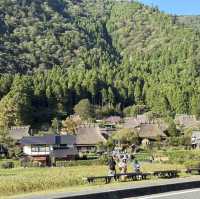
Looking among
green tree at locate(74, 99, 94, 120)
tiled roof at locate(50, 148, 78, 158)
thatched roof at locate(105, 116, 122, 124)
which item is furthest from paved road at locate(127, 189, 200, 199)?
green tree at locate(74, 99, 94, 120)

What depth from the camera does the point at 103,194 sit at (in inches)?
522

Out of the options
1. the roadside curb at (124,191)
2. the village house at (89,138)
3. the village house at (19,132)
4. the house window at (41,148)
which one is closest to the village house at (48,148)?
the house window at (41,148)

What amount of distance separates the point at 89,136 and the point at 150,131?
538 inches

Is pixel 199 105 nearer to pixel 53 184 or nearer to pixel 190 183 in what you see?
pixel 53 184

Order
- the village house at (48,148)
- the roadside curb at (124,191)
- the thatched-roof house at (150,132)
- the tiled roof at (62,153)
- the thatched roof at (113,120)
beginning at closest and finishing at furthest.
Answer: the roadside curb at (124,191)
the village house at (48,148)
the tiled roof at (62,153)
the thatched-roof house at (150,132)
the thatched roof at (113,120)

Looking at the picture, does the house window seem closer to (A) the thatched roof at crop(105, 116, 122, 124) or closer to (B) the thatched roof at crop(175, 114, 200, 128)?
(B) the thatched roof at crop(175, 114, 200, 128)

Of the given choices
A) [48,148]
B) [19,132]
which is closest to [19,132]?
[19,132]

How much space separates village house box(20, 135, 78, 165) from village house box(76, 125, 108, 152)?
1400 cm

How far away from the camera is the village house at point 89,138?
9950 centimetres

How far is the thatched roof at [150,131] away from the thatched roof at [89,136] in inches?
360

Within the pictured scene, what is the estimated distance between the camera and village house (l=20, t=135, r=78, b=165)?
269 ft

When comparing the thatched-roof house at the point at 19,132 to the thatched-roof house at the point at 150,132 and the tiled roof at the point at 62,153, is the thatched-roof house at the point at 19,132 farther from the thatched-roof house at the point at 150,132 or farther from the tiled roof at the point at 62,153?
the thatched-roof house at the point at 150,132

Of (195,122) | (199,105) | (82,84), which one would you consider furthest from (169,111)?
(82,84)

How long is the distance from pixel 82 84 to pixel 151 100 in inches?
943
